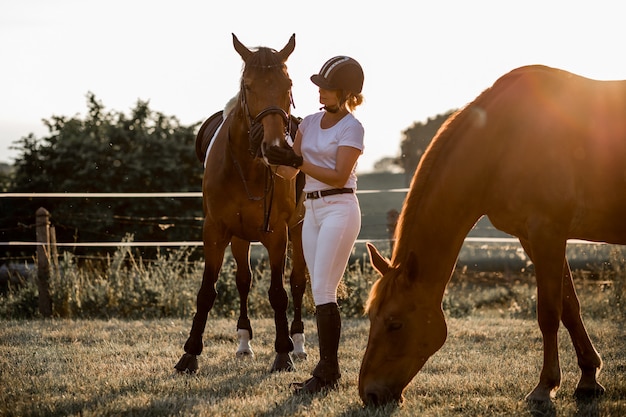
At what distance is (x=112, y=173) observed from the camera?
48.5 feet

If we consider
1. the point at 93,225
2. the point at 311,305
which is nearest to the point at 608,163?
the point at 311,305

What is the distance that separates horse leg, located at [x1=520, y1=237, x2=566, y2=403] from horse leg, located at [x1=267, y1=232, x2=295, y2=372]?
1.89 m

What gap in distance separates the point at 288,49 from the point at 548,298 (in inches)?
95.5

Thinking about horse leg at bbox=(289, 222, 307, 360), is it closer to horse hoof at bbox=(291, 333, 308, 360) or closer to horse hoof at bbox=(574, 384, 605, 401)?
horse hoof at bbox=(291, 333, 308, 360)

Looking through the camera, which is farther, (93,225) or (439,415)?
(93,225)

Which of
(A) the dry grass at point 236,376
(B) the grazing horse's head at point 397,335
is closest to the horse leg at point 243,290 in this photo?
(A) the dry grass at point 236,376

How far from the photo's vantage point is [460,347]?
6.26m

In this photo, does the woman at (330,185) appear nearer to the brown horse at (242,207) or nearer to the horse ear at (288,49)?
the brown horse at (242,207)

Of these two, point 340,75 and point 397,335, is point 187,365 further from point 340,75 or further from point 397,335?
point 340,75

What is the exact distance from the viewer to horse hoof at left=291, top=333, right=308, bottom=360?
602 centimetres

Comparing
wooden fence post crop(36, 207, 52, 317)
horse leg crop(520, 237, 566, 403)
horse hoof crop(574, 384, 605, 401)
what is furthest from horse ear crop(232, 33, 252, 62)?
wooden fence post crop(36, 207, 52, 317)

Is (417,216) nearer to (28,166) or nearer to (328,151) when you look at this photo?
(328,151)

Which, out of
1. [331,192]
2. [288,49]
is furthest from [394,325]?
[288,49]

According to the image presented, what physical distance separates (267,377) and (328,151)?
166cm
